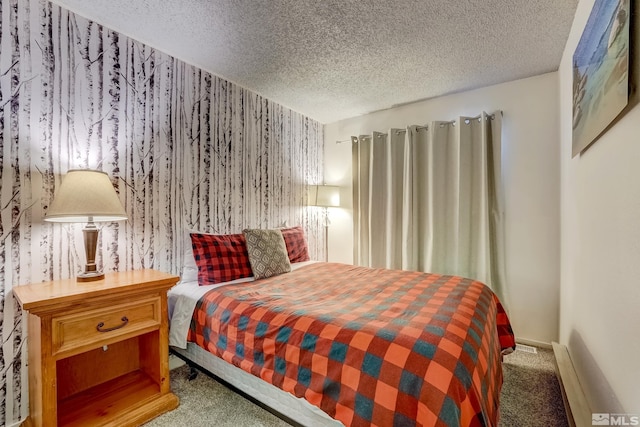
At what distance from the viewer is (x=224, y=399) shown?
1.75 metres

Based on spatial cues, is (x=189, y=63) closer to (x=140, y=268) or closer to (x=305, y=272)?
(x=140, y=268)

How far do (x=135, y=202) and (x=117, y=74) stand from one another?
903 millimetres

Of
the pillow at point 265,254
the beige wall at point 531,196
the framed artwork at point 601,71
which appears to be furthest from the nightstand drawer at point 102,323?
the beige wall at point 531,196

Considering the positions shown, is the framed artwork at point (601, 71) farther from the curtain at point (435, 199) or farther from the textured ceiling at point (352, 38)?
the curtain at point (435, 199)

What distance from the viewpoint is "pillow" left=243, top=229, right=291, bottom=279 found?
89.3 inches

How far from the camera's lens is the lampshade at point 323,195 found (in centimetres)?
347

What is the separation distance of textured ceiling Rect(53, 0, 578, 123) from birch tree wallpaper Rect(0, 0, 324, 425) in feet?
0.74

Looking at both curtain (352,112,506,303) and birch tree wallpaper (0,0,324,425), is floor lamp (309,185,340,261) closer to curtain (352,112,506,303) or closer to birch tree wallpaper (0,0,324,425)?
curtain (352,112,506,303)

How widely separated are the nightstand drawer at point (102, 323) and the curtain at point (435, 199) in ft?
7.98

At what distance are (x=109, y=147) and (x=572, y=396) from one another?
3142 millimetres

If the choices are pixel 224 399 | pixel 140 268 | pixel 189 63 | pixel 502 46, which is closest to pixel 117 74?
pixel 189 63

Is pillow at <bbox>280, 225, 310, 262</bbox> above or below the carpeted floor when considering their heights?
above

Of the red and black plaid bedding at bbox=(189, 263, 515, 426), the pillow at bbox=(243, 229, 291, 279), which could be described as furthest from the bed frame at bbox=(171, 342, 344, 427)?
the pillow at bbox=(243, 229, 291, 279)

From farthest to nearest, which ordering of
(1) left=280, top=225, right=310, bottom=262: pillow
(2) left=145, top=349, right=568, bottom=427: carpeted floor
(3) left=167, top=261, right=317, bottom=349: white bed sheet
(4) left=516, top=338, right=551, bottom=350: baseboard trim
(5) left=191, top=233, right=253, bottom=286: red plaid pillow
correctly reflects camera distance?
1. (1) left=280, top=225, right=310, bottom=262: pillow
2. (4) left=516, top=338, right=551, bottom=350: baseboard trim
3. (5) left=191, top=233, right=253, bottom=286: red plaid pillow
4. (3) left=167, top=261, right=317, bottom=349: white bed sheet
5. (2) left=145, top=349, right=568, bottom=427: carpeted floor
